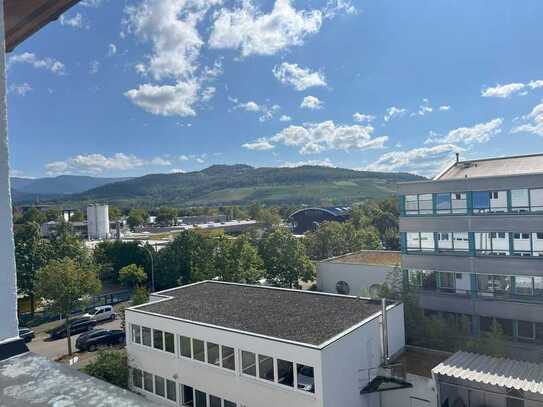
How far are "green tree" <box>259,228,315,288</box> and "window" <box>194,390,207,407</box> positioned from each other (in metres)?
17.4

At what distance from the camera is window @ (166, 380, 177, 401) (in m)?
16.0

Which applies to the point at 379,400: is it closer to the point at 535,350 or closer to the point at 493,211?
the point at 535,350

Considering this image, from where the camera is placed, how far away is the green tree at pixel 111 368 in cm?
1650

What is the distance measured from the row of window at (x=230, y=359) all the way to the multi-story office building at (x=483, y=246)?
12254mm

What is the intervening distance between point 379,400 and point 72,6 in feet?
53.9

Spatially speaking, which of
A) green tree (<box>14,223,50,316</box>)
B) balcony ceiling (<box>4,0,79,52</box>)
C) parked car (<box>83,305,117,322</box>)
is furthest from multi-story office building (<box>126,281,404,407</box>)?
green tree (<box>14,223,50,316</box>)

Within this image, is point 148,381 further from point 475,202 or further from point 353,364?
point 475,202

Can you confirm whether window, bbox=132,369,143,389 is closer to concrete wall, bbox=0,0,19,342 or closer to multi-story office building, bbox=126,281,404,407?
multi-story office building, bbox=126,281,404,407

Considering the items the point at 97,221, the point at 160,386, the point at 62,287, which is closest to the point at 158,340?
the point at 160,386

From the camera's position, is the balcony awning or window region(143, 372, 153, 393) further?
window region(143, 372, 153, 393)

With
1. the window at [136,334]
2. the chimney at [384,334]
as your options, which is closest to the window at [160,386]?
the window at [136,334]

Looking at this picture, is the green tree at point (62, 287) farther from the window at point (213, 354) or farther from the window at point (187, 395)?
the window at point (213, 354)

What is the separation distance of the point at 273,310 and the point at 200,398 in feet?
14.5

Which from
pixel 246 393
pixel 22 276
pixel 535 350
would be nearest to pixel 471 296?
pixel 535 350
